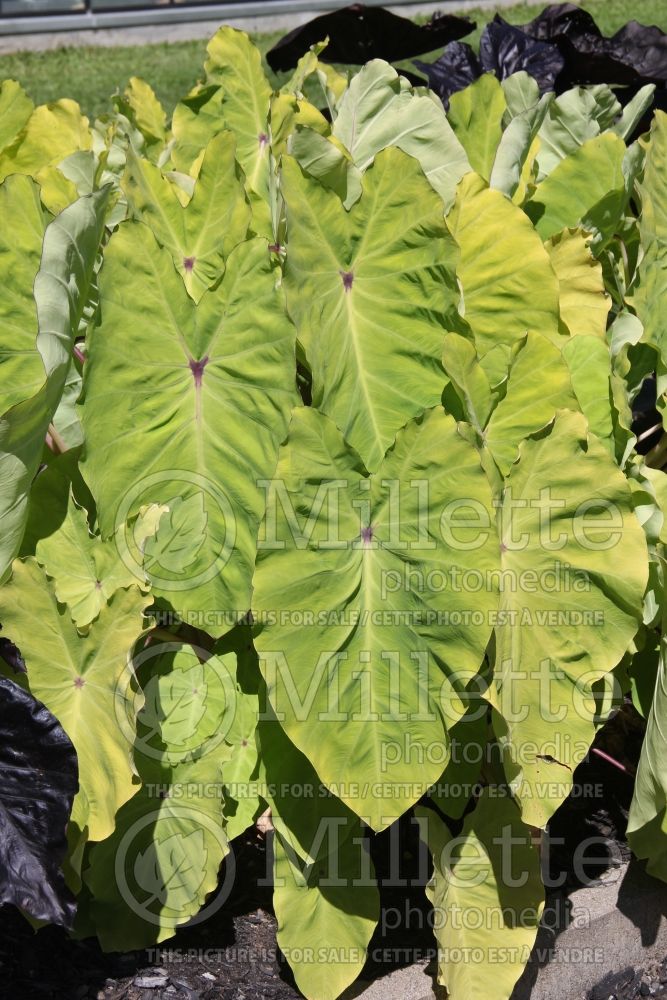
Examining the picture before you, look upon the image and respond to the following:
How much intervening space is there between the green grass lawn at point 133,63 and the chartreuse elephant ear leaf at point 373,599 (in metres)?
5.14

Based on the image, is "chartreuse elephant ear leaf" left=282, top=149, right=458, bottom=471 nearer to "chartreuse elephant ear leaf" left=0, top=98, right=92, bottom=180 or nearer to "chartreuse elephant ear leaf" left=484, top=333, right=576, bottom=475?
"chartreuse elephant ear leaf" left=484, top=333, right=576, bottom=475

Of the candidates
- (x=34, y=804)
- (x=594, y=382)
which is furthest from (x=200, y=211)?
(x=34, y=804)

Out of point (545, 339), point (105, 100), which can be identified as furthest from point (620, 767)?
point (105, 100)

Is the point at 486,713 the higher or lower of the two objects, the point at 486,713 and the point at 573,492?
the lower

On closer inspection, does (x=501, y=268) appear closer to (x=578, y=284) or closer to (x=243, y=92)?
(x=578, y=284)

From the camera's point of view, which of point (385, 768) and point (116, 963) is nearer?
point (385, 768)

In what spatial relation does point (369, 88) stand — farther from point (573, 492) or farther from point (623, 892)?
point (623, 892)

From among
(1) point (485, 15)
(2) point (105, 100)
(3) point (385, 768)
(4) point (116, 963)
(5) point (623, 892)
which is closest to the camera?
(3) point (385, 768)

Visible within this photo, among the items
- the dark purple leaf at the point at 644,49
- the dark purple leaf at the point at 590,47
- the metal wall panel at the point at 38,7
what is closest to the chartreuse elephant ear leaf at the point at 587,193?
the dark purple leaf at the point at 590,47

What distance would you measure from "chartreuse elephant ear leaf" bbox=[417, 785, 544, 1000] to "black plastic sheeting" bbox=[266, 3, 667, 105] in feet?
6.72

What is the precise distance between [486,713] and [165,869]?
1.88 ft

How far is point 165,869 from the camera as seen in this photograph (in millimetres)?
1749

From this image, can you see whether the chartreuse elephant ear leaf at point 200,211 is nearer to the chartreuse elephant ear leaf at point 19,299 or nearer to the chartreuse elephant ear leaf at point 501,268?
the chartreuse elephant ear leaf at point 19,299

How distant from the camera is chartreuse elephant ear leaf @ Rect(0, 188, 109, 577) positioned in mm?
1506
